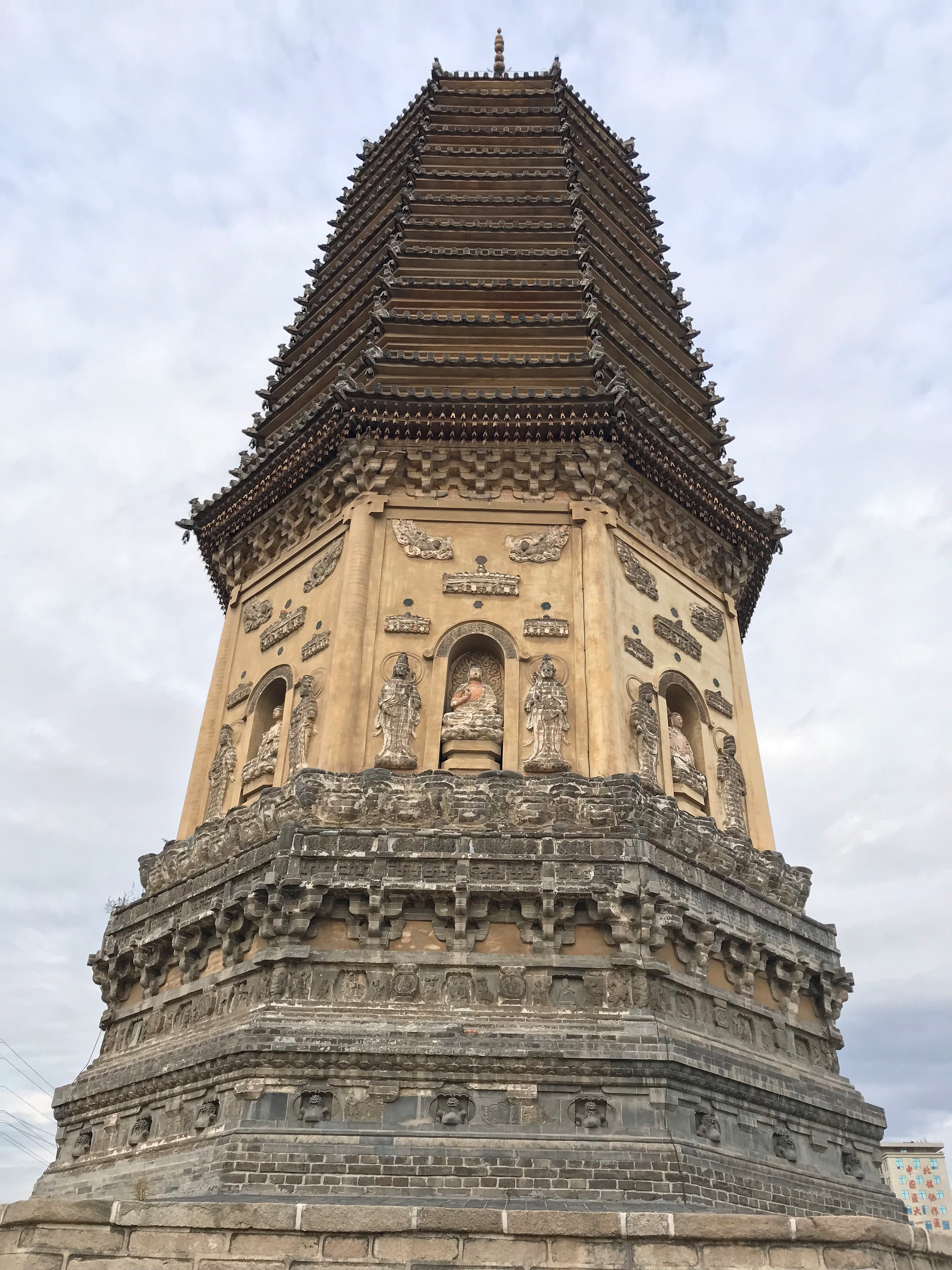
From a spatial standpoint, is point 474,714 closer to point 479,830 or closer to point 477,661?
point 477,661

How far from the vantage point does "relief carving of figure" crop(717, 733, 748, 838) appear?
15680mm

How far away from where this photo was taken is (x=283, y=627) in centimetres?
1652

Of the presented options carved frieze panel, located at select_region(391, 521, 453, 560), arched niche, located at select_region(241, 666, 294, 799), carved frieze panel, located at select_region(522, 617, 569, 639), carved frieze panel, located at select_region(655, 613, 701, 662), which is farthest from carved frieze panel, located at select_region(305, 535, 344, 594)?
carved frieze panel, located at select_region(655, 613, 701, 662)

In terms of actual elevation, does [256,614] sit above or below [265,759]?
above

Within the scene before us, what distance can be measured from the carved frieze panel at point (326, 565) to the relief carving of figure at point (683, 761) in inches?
218

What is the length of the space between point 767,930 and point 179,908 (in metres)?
7.66

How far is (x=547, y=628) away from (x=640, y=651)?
150 centimetres

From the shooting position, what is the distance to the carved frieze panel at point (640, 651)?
50.4ft

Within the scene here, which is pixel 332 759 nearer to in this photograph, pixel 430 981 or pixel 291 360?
pixel 430 981

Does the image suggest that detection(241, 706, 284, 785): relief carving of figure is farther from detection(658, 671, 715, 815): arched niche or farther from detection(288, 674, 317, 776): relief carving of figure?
detection(658, 671, 715, 815): arched niche

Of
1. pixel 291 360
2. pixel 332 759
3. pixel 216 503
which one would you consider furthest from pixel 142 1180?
pixel 291 360

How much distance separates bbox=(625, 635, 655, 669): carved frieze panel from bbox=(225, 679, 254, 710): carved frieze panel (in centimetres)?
579

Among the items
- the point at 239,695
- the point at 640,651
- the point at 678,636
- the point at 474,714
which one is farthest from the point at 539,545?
the point at 239,695

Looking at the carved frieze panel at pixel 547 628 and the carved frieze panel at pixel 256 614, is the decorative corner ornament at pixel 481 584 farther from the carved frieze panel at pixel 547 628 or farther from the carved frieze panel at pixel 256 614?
the carved frieze panel at pixel 256 614
